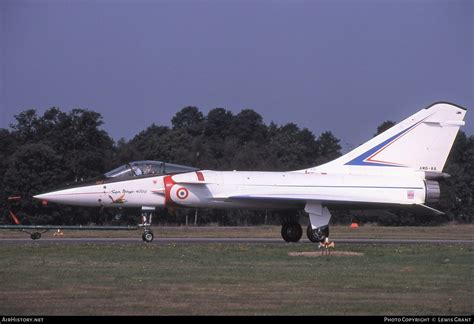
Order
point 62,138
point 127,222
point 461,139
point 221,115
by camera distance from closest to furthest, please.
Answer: point 127,222
point 62,138
point 461,139
point 221,115

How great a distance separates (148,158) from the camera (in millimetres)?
57344

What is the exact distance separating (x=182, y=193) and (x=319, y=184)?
403 cm

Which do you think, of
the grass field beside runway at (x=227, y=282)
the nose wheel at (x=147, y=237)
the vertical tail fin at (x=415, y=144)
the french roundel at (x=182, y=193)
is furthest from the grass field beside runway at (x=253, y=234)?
the grass field beside runway at (x=227, y=282)

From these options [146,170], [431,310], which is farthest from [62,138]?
[431,310]

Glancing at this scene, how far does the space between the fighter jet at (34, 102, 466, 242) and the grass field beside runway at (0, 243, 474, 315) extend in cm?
363

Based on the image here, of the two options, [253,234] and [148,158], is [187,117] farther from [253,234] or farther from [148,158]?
[253,234]

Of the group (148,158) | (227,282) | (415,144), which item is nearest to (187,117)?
(148,158)

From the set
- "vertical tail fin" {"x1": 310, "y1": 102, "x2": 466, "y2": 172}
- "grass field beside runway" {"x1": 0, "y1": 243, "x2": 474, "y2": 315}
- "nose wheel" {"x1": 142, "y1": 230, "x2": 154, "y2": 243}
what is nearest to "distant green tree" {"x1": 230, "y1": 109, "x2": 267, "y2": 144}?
"vertical tail fin" {"x1": 310, "y1": 102, "x2": 466, "y2": 172}

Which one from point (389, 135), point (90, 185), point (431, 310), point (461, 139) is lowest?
point (431, 310)

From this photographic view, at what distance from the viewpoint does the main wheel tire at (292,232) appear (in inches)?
993

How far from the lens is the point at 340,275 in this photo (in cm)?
1498

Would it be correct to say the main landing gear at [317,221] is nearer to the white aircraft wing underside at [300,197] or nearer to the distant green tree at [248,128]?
the white aircraft wing underside at [300,197]

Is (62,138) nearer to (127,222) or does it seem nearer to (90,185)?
(127,222)

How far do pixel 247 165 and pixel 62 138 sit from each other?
14.3m
